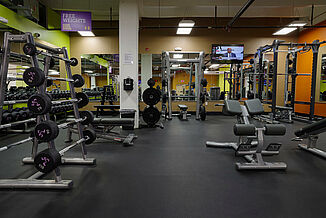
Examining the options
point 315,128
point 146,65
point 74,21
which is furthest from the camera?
point 146,65

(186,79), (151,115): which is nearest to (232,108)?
(151,115)

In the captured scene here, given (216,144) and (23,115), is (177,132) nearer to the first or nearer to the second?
(216,144)

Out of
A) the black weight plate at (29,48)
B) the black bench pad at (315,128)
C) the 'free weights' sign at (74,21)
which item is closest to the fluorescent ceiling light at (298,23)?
the black bench pad at (315,128)

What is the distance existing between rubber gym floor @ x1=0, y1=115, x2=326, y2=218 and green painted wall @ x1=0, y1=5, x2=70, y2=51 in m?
3.67

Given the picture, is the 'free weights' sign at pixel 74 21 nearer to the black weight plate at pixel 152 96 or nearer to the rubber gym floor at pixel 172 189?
the black weight plate at pixel 152 96

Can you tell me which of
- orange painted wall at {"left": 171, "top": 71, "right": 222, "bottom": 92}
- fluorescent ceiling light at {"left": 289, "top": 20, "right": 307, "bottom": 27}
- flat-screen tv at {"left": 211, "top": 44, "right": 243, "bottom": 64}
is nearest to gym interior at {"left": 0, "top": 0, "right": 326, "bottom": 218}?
fluorescent ceiling light at {"left": 289, "top": 20, "right": 307, "bottom": 27}

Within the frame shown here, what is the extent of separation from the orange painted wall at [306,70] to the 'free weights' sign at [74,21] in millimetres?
7110

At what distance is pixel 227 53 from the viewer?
7.07m

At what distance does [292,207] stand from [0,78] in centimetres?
A: 258

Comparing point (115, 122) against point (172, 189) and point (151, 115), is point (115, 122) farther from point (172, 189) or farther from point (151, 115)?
point (172, 189)

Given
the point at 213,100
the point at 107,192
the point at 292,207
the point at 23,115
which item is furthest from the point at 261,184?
the point at 213,100

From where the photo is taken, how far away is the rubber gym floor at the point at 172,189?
1460 millimetres

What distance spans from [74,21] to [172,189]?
5.05 metres

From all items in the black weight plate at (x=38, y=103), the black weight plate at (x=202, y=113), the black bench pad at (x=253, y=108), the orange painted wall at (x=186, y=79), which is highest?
the orange painted wall at (x=186, y=79)
